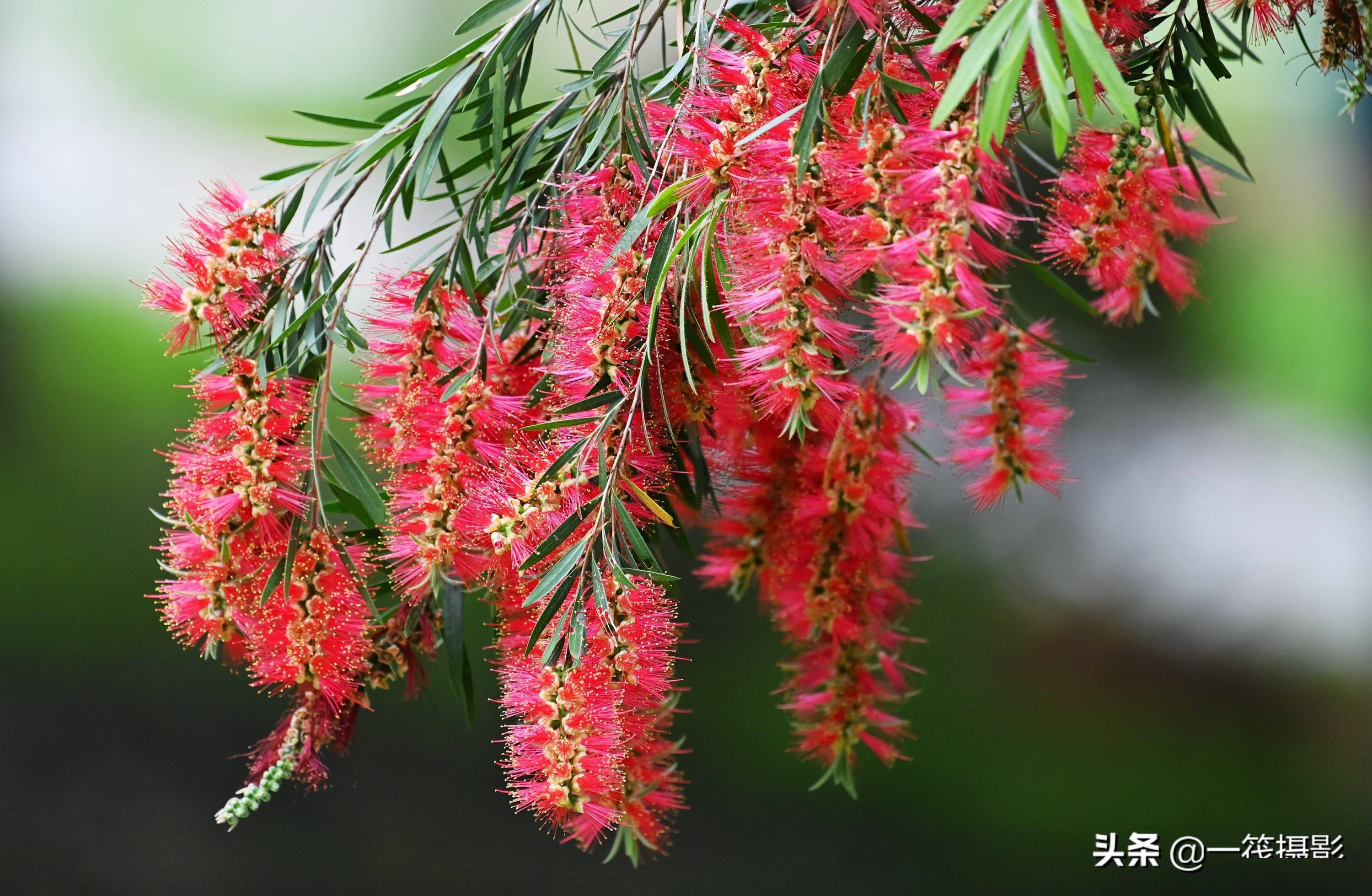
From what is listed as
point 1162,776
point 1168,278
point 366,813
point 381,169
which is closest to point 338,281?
point 1168,278

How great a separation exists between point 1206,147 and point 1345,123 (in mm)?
238

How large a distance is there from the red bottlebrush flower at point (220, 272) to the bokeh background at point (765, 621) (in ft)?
2.95

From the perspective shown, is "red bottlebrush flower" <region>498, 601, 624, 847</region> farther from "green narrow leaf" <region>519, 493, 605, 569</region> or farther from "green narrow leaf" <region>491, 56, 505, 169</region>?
"green narrow leaf" <region>491, 56, 505, 169</region>

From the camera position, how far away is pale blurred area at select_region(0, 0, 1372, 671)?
132cm

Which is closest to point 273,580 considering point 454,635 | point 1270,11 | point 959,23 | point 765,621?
point 454,635

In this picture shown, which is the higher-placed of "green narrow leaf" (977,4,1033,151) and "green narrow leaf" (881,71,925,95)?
"green narrow leaf" (881,71,925,95)

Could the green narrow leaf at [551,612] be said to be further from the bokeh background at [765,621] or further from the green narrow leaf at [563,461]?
the bokeh background at [765,621]

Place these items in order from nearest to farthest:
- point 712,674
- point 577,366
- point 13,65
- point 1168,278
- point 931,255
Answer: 1. point 931,255
2. point 577,366
3. point 1168,278
4. point 13,65
5. point 712,674

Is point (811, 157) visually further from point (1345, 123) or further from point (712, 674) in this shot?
point (1345, 123)

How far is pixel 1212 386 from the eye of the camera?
4.55ft

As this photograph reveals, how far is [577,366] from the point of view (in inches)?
17.8

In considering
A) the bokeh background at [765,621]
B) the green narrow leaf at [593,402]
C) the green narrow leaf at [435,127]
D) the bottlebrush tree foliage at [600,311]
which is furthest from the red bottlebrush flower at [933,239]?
the bokeh background at [765,621]

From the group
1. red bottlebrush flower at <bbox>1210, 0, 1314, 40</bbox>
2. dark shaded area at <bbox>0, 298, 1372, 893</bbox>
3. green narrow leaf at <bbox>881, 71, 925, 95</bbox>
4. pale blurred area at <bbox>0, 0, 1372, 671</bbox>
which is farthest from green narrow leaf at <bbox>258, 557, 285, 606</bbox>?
pale blurred area at <bbox>0, 0, 1372, 671</bbox>

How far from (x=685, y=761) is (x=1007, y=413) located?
33.4 inches
